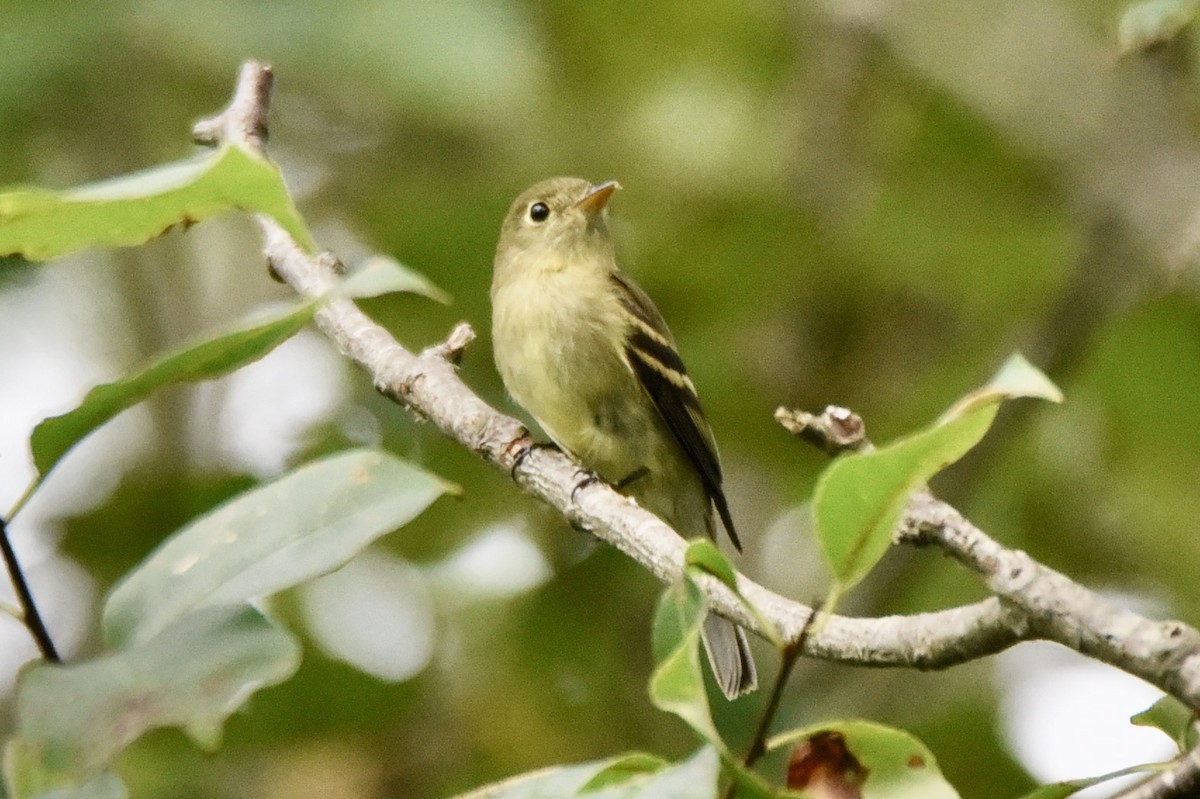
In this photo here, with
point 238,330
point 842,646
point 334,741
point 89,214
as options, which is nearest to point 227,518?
point 238,330

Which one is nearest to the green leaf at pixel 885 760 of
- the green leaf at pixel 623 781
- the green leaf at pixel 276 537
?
the green leaf at pixel 623 781

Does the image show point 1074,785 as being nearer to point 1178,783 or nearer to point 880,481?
point 1178,783

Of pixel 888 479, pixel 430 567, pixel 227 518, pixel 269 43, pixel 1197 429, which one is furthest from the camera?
pixel 430 567

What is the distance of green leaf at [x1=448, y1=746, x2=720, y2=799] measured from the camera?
142cm

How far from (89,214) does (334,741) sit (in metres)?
2.82

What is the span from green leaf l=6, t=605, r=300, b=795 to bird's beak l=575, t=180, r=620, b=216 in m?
3.19

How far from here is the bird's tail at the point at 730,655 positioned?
428 centimetres

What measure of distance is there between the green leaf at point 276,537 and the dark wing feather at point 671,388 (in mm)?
2661

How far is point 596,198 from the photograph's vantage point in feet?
15.8

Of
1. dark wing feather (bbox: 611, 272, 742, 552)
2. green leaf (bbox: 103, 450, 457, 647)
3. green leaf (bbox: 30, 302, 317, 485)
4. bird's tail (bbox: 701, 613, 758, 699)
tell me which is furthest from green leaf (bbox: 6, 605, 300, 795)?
dark wing feather (bbox: 611, 272, 742, 552)

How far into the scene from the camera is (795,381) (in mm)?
4676

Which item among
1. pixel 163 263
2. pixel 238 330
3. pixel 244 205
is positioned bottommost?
pixel 163 263

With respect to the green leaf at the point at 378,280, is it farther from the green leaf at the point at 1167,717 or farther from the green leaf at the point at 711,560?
the green leaf at the point at 1167,717

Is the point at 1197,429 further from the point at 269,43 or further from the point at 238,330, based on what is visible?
the point at 238,330
